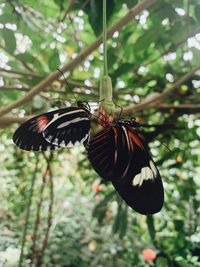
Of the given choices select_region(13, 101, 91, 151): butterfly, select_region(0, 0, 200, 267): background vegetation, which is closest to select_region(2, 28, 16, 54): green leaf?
select_region(0, 0, 200, 267): background vegetation

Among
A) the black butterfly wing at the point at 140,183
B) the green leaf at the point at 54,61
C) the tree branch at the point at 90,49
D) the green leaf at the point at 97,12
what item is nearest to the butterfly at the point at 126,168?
the black butterfly wing at the point at 140,183

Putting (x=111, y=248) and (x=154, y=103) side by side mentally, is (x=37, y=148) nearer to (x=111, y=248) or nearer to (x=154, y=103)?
(x=154, y=103)

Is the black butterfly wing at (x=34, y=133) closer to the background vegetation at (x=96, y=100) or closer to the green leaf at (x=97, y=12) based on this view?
the background vegetation at (x=96, y=100)

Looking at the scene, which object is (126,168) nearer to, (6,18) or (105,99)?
(105,99)

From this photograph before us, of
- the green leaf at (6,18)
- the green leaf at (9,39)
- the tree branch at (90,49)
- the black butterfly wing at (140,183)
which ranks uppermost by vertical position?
the green leaf at (6,18)

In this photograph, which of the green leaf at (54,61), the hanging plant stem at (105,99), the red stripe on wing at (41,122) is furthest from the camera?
the green leaf at (54,61)

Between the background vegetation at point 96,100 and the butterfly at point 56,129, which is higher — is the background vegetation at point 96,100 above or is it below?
above

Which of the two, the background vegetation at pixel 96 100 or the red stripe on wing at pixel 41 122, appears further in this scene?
the background vegetation at pixel 96 100

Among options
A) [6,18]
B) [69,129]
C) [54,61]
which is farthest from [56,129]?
[54,61]
